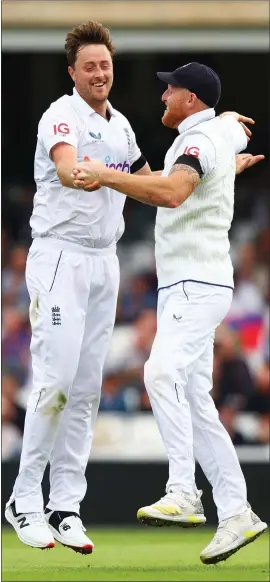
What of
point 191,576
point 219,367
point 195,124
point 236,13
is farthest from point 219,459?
point 236,13

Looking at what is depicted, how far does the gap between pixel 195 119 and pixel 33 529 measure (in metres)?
1.96

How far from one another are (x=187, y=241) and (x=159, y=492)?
304 cm

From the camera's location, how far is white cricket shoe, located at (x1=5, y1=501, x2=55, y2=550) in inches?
220

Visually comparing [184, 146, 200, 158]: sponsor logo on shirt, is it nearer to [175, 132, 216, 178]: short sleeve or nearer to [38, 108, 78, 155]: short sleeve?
[175, 132, 216, 178]: short sleeve

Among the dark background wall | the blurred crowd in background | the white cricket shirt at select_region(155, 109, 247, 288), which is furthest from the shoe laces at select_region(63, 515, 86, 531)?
the dark background wall

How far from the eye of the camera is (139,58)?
1275 cm

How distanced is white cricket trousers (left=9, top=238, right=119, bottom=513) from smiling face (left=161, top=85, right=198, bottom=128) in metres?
0.70

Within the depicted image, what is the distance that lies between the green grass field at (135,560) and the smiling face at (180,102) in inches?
79.7

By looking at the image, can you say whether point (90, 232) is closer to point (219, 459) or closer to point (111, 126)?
point (111, 126)

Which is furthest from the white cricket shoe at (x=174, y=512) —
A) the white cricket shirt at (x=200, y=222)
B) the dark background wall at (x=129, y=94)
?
the dark background wall at (x=129, y=94)

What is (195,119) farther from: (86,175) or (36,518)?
(36,518)

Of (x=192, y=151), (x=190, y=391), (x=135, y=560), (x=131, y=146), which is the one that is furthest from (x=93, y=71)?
(x=135, y=560)

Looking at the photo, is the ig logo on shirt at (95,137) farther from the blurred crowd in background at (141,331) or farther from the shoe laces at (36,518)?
the blurred crowd in background at (141,331)

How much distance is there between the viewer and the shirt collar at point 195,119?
5.70m
